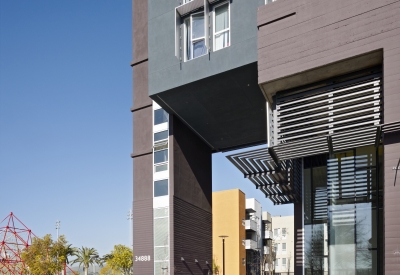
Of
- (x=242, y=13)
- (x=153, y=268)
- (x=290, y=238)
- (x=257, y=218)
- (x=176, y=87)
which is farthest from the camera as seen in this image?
(x=290, y=238)

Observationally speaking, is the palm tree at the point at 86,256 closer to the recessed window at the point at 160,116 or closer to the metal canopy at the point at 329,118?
the recessed window at the point at 160,116

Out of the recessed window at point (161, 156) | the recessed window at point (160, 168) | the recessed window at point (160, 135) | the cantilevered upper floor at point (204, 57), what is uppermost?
the cantilevered upper floor at point (204, 57)

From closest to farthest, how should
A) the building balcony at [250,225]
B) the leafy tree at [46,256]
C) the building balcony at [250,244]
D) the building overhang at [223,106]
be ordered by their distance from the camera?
1. the building overhang at [223,106]
2. the leafy tree at [46,256]
3. the building balcony at [250,244]
4. the building balcony at [250,225]

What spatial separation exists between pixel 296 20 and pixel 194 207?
1254cm

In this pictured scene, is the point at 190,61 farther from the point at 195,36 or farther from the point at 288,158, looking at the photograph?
the point at 288,158

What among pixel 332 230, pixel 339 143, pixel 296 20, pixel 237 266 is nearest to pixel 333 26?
pixel 296 20

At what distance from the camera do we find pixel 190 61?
60.9 ft

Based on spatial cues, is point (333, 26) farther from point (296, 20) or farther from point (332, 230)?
point (332, 230)

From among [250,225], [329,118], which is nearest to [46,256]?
[250,225]

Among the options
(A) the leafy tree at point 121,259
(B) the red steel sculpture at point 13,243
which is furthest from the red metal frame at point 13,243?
(A) the leafy tree at point 121,259

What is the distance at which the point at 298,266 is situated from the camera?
18250 millimetres

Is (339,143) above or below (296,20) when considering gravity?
below

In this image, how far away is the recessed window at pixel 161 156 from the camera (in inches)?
880

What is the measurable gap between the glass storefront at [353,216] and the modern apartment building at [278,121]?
0.11ft
